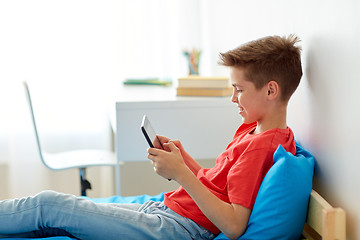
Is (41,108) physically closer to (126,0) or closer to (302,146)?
(126,0)

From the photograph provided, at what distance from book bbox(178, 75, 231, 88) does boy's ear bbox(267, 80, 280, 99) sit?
85 cm

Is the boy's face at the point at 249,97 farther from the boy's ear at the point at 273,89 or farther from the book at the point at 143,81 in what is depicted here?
the book at the point at 143,81

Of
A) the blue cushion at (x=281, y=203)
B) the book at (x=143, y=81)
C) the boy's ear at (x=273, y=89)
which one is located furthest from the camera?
the book at (x=143, y=81)

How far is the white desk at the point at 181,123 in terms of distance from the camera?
7.01 ft

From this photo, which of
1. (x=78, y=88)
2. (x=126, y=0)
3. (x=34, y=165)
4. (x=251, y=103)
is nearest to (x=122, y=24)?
(x=126, y=0)

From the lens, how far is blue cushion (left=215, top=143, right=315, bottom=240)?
3.98 ft

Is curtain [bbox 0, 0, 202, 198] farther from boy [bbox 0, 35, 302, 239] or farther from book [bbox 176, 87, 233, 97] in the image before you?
boy [bbox 0, 35, 302, 239]

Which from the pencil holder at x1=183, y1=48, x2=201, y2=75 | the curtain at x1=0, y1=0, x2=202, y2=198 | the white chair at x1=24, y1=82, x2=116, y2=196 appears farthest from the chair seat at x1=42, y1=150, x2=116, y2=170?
the pencil holder at x1=183, y1=48, x2=201, y2=75

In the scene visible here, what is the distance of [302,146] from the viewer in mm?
1453

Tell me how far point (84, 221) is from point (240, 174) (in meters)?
0.43

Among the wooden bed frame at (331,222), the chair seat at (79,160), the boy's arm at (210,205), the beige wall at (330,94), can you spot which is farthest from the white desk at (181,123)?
the wooden bed frame at (331,222)

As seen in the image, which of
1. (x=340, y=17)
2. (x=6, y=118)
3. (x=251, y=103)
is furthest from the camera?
(x=6, y=118)

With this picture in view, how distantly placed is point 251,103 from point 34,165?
1.93m

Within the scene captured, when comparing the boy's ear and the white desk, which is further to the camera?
the white desk
